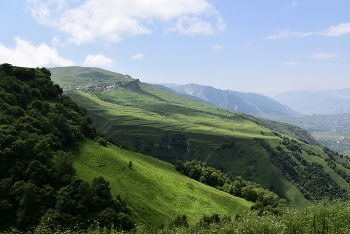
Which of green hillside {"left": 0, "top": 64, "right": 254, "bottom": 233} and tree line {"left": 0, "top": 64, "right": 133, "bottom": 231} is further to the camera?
green hillside {"left": 0, "top": 64, "right": 254, "bottom": 233}

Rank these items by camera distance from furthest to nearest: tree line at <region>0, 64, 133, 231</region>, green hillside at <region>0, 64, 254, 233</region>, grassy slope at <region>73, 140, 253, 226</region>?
grassy slope at <region>73, 140, 253, 226</region>, green hillside at <region>0, 64, 254, 233</region>, tree line at <region>0, 64, 133, 231</region>

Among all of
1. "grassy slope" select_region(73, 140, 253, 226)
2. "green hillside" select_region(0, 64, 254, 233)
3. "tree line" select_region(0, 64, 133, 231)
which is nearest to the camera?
"tree line" select_region(0, 64, 133, 231)

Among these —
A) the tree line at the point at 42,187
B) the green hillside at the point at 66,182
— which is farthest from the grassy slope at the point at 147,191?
the tree line at the point at 42,187

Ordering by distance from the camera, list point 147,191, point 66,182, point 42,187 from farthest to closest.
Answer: point 147,191 → point 66,182 → point 42,187

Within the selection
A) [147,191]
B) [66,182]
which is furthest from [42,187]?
[147,191]

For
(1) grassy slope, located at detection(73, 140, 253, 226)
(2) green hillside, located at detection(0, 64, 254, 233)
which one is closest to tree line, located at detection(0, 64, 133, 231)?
(2) green hillside, located at detection(0, 64, 254, 233)

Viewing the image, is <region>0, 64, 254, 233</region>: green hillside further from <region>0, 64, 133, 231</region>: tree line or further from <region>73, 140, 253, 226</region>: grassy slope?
<region>0, 64, 133, 231</region>: tree line

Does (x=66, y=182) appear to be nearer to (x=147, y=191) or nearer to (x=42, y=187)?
(x=42, y=187)

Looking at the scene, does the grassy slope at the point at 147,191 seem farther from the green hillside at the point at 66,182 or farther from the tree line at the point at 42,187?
the tree line at the point at 42,187

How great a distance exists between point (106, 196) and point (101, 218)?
24.2ft

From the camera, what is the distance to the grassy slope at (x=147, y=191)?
6229 cm

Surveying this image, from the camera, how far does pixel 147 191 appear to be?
73.6 meters

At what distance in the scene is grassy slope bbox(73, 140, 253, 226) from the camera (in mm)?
62291

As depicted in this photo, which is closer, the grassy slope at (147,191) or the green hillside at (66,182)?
the green hillside at (66,182)
